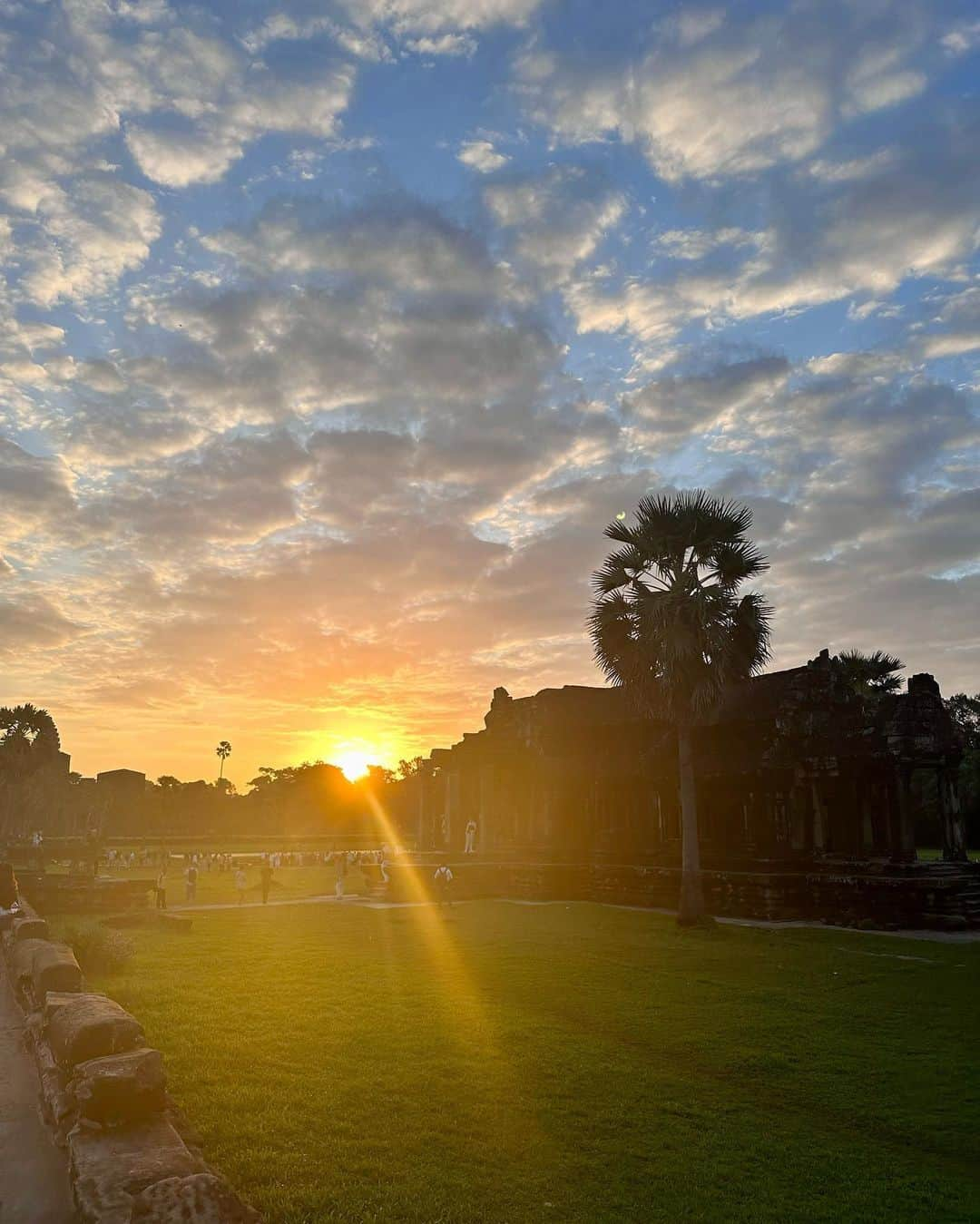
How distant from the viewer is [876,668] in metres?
42.0

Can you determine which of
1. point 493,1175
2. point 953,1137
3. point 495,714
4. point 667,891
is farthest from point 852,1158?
point 495,714

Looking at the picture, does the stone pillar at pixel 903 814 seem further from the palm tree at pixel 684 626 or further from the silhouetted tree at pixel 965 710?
the silhouetted tree at pixel 965 710

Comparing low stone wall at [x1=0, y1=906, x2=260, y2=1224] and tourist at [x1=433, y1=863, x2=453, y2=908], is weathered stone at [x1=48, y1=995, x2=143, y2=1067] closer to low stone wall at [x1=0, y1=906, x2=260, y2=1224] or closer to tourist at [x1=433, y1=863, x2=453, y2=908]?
low stone wall at [x1=0, y1=906, x2=260, y2=1224]

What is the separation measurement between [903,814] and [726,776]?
5868 mm

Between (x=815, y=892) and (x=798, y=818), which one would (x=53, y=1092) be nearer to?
(x=815, y=892)

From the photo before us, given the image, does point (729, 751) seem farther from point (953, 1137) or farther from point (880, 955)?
point (953, 1137)

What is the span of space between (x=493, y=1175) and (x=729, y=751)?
81.2 feet

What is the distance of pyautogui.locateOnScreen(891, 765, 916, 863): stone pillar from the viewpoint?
968 inches

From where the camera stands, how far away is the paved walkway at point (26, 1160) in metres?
5.69

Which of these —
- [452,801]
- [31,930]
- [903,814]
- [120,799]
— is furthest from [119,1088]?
[120,799]

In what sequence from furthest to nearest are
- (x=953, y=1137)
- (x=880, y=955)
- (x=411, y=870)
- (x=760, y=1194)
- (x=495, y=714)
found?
(x=495, y=714) → (x=411, y=870) → (x=880, y=955) → (x=953, y=1137) → (x=760, y=1194)

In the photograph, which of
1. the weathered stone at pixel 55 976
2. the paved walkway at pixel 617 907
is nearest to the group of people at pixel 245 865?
the paved walkway at pixel 617 907

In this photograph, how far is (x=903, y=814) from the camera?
24.6 metres

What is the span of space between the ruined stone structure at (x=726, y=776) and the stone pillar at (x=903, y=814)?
0.16 feet
